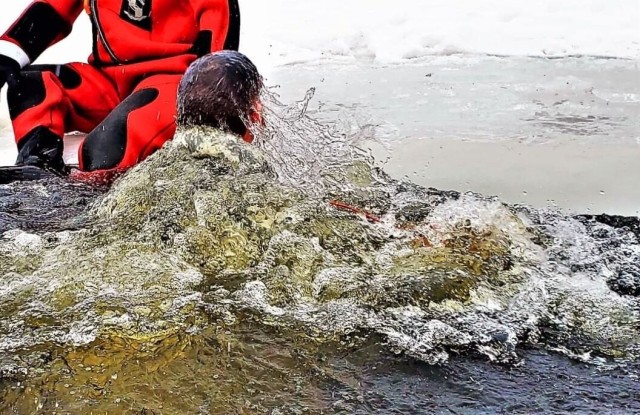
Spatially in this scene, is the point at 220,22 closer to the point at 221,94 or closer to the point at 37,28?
the point at 221,94

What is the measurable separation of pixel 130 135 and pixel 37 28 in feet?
3.06

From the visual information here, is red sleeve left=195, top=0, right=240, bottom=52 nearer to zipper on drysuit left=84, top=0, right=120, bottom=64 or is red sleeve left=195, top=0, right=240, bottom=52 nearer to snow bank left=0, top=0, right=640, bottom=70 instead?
zipper on drysuit left=84, top=0, right=120, bottom=64

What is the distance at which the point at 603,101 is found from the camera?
4934 mm

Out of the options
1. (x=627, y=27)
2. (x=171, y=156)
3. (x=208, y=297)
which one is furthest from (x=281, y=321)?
(x=627, y=27)

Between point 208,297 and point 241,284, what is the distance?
4.6 inches

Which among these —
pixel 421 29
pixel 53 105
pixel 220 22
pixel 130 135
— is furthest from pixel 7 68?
pixel 421 29

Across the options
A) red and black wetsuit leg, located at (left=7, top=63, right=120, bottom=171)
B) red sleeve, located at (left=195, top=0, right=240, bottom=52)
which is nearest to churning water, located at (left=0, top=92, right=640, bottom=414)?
red and black wetsuit leg, located at (left=7, top=63, right=120, bottom=171)

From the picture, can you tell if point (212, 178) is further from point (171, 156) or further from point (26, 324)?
point (26, 324)

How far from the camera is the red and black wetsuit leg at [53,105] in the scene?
10.7 feet

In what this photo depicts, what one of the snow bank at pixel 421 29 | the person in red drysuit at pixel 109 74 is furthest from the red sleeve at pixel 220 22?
the snow bank at pixel 421 29

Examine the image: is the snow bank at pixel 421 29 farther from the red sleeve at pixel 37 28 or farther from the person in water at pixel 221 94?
the person in water at pixel 221 94

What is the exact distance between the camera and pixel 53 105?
11.2 feet

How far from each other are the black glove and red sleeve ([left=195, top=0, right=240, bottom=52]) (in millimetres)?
914

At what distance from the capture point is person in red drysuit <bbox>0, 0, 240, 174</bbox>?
10.2ft
